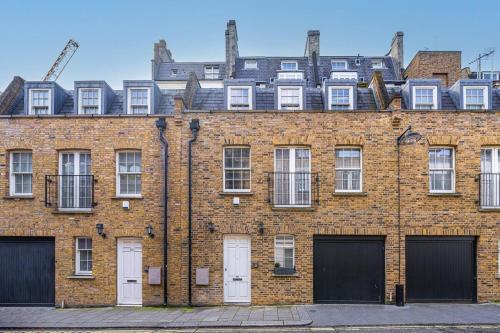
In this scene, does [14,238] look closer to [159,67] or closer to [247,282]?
[247,282]

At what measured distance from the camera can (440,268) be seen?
531 inches

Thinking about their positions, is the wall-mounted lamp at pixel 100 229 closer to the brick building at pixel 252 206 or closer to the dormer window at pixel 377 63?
the brick building at pixel 252 206

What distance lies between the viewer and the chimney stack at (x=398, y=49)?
3472cm

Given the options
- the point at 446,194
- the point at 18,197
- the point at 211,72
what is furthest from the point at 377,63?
the point at 18,197

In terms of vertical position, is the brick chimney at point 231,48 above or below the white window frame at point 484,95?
above

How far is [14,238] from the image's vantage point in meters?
13.8

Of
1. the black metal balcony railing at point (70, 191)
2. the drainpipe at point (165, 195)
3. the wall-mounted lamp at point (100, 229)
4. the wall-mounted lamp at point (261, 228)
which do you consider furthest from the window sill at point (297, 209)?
the black metal balcony railing at point (70, 191)

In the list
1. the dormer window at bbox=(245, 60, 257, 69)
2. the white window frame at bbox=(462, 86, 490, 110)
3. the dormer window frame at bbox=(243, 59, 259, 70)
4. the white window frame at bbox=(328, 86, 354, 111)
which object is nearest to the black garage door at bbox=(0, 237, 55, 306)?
the white window frame at bbox=(328, 86, 354, 111)

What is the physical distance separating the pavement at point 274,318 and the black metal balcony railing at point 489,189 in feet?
11.2

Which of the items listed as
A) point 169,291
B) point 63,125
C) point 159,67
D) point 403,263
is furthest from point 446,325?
point 159,67

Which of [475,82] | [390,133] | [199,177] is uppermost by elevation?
[475,82]

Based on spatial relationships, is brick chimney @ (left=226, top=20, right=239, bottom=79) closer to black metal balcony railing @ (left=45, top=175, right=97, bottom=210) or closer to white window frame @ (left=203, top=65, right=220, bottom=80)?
white window frame @ (left=203, top=65, right=220, bottom=80)

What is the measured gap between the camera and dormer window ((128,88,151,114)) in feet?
49.3

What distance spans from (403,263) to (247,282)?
5.45 metres
